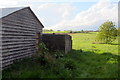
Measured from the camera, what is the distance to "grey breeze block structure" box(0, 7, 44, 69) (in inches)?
293

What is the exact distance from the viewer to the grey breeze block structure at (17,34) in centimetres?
745

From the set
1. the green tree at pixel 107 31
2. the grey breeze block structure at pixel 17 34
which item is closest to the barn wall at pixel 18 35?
the grey breeze block structure at pixel 17 34

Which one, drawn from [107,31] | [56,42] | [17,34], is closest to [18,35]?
[17,34]

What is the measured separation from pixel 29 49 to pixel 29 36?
3.61 ft

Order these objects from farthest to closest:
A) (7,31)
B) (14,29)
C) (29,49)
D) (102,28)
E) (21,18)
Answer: (102,28) < (29,49) < (21,18) < (14,29) < (7,31)

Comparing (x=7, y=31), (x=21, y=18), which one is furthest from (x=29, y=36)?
(x=7, y=31)

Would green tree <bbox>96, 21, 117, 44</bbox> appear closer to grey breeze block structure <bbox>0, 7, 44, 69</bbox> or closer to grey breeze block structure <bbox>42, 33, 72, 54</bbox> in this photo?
grey breeze block structure <bbox>42, 33, 72, 54</bbox>

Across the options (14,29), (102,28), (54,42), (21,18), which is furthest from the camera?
(102,28)

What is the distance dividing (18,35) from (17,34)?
5.5 inches

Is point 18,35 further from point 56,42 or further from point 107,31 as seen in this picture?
point 107,31

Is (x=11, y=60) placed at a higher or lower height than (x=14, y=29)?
lower

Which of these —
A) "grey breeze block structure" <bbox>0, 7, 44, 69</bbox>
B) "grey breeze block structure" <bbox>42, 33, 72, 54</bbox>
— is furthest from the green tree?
"grey breeze block structure" <bbox>0, 7, 44, 69</bbox>

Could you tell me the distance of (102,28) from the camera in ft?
103

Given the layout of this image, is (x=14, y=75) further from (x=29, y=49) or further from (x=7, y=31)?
(x=29, y=49)
